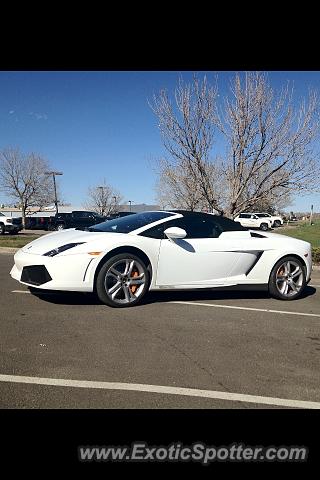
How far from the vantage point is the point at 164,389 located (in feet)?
7.38

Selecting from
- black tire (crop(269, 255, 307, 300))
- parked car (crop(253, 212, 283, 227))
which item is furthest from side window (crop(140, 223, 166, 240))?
parked car (crop(253, 212, 283, 227))

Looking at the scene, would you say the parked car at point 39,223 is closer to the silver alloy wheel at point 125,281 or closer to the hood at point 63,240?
the hood at point 63,240

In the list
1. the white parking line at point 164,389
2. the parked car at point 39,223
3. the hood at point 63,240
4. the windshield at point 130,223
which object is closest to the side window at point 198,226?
the windshield at point 130,223

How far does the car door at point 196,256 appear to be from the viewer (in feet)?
14.0

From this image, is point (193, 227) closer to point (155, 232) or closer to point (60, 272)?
point (155, 232)

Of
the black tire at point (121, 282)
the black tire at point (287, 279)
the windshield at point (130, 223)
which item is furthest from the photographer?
the black tire at point (287, 279)

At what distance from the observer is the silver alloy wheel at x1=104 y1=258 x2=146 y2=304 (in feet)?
13.3

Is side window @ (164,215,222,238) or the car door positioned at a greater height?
side window @ (164,215,222,238)

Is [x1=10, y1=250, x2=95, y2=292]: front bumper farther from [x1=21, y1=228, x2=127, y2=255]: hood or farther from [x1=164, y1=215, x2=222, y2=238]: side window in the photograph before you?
[x1=164, y1=215, x2=222, y2=238]: side window

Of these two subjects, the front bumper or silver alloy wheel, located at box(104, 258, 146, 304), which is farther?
silver alloy wheel, located at box(104, 258, 146, 304)

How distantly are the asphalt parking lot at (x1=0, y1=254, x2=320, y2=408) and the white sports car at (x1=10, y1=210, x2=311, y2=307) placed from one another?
1.07ft

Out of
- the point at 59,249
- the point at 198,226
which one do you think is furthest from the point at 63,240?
the point at 198,226
